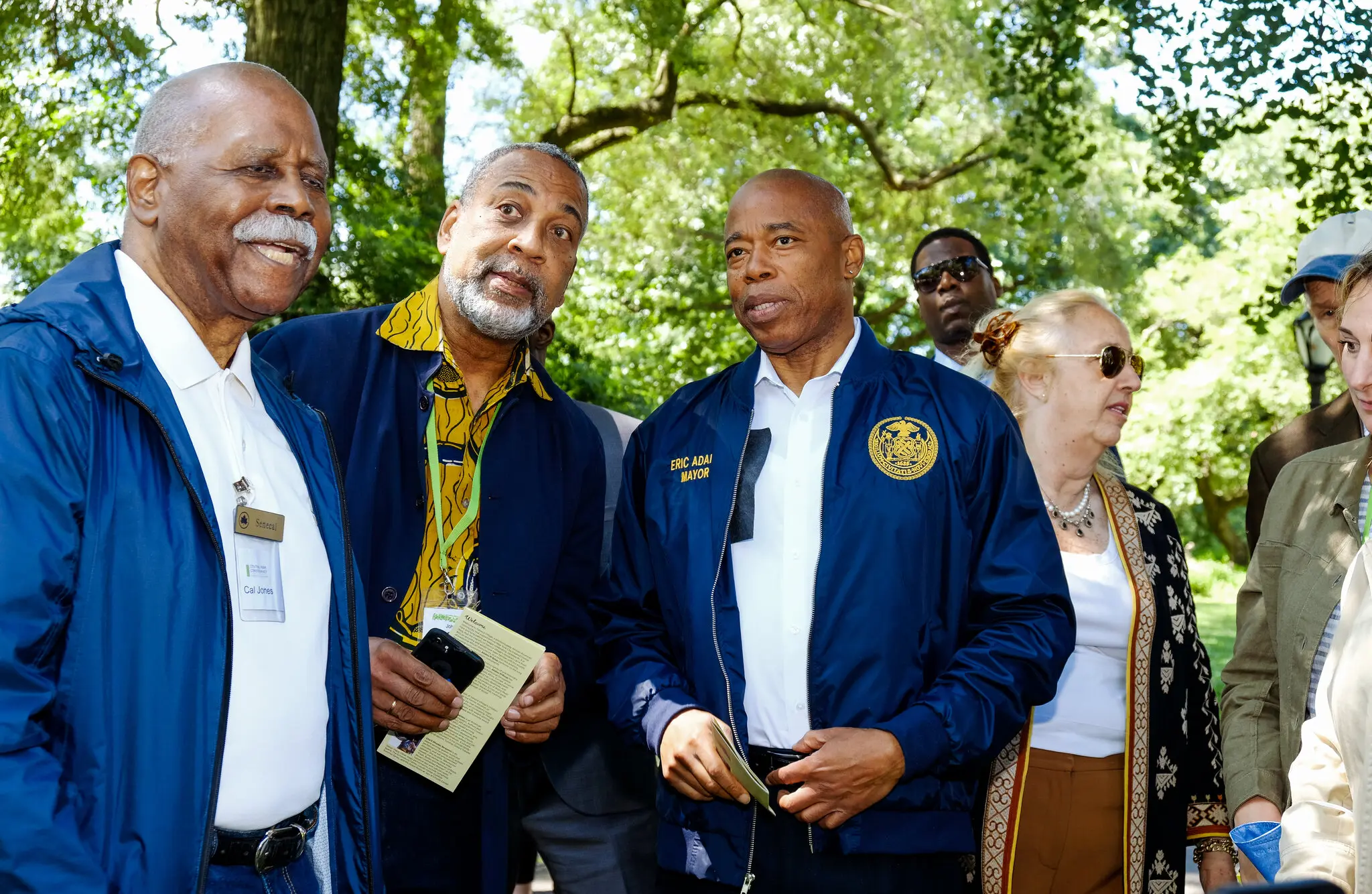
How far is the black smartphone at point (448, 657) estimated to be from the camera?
323 centimetres

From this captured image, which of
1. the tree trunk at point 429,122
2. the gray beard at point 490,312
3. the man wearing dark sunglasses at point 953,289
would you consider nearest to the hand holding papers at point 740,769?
the gray beard at point 490,312

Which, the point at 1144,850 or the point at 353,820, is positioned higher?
the point at 353,820

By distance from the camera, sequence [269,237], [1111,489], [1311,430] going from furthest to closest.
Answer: [1311,430] < [1111,489] < [269,237]

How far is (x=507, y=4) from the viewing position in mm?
16109

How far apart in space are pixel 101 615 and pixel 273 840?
1.86 feet

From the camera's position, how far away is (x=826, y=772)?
110 inches

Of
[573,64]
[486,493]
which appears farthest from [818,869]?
[573,64]

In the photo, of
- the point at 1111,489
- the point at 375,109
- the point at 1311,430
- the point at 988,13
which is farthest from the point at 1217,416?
the point at 1111,489

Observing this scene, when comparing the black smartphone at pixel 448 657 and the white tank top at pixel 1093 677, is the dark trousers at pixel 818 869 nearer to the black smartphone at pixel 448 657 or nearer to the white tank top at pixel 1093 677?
the white tank top at pixel 1093 677

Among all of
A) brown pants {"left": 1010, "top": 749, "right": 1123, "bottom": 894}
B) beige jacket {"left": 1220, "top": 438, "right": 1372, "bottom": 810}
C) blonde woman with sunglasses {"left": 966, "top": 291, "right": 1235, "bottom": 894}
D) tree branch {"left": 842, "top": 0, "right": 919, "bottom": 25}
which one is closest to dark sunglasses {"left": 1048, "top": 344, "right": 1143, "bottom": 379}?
blonde woman with sunglasses {"left": 966, "top": 291, "right": 1235, "bottom": 894}

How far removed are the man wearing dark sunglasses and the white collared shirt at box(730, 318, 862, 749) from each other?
2.95 meters

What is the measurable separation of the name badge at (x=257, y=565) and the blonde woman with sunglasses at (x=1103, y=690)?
205cm

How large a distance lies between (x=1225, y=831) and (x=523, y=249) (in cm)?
274

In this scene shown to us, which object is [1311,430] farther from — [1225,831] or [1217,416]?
[1217,416]
